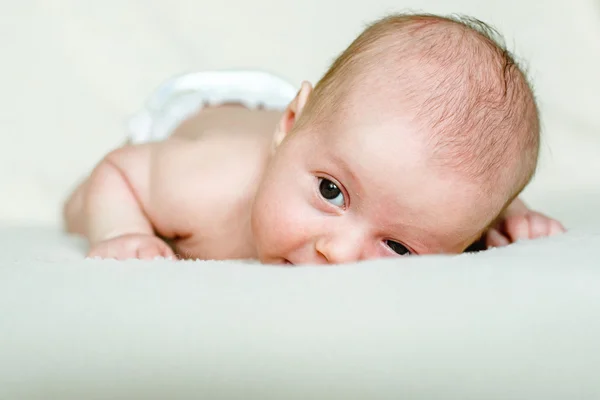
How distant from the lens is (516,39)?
211 centimetres

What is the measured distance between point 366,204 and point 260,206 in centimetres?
17

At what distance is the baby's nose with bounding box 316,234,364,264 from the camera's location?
0.98 metres

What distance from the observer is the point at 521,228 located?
128 cm

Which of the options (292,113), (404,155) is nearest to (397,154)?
(404,155)

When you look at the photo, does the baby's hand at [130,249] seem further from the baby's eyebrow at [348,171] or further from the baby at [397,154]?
the baby's eyebrow at [348,171]

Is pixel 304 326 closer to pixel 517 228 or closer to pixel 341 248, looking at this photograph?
pixel 341 248

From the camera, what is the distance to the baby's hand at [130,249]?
1.08 metres

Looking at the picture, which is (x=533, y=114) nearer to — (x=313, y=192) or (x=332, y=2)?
(x=313, y=192)

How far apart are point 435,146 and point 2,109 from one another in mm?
1122

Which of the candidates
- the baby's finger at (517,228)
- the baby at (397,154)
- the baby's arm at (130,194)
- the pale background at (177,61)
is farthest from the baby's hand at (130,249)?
the baby's finger at (517,228)

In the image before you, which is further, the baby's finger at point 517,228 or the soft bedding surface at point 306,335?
the baby's finger at point 517,228

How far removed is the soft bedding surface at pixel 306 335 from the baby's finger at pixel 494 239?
1.43 ft

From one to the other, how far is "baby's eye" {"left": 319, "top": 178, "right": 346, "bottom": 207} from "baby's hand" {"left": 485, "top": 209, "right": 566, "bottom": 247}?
37 centimetres

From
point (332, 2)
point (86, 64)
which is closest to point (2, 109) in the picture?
point (86, 64)
